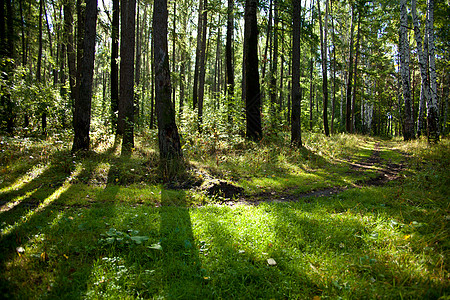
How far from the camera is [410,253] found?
2.99 m

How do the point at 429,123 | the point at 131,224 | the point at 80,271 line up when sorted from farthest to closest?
the point at 429,123
the point at 131,224
the point at 80,271

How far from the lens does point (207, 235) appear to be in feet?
11.8

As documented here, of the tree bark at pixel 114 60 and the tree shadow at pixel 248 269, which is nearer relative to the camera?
the tree shadow at pixel 248 269

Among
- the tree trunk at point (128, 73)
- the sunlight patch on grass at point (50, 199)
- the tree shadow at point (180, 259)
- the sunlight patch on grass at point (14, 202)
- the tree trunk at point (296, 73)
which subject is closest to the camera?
the tree shadow at point (180, 259)

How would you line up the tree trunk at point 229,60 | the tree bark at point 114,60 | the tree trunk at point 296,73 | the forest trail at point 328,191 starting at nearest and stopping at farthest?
the forest trail at point 328,191, the tree trunk at point 296,73, the tree bark at point 114,60, the tree trunk at point 229,60

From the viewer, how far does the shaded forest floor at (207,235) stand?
2.49 m

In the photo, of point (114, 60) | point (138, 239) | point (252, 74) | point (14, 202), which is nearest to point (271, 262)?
point (138, 239)

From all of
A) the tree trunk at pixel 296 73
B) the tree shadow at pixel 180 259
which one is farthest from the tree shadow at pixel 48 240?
the tree trunk at pixel 296 73

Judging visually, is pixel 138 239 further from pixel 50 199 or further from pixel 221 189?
pixel 221 189

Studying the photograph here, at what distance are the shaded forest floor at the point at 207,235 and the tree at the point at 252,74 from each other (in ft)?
17.4

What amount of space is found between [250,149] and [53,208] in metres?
7.57

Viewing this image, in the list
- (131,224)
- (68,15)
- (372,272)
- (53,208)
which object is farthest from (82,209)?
(68,15)

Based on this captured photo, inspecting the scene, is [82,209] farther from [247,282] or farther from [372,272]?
[372,272]

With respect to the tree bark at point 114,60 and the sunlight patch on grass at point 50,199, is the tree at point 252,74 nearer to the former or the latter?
the tree bark at point 114,60
